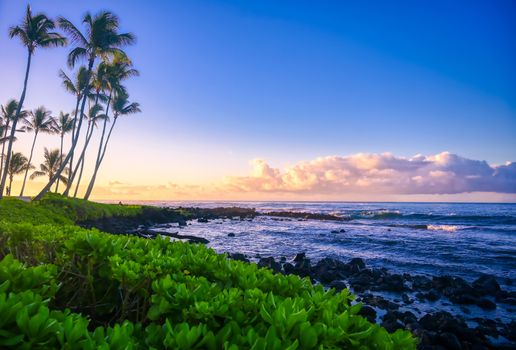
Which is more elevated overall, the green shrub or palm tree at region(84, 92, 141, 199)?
palm tree at region(84, 92, 141, 199)

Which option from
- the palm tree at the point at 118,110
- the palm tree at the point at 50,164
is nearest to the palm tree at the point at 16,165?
the palm tree at the point at 50,164

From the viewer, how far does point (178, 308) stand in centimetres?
213

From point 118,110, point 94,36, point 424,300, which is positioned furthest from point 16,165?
point 424,300

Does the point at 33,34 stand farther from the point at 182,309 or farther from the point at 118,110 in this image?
the point at 182,309

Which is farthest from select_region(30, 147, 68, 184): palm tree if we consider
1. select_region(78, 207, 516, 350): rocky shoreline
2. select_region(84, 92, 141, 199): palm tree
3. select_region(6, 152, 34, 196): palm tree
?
select_region(78, 207, 516, 350): rocky shoreline

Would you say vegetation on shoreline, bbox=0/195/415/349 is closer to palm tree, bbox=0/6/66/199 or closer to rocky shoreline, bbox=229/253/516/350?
rocky shoreline, bbox=229/253/516/350

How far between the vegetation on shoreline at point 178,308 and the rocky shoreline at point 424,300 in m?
5.46

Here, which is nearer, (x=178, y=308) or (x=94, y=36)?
(x=178, y=308)

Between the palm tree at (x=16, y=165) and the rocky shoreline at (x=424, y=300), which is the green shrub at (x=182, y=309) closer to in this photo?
the rocky shoreline at (x=424, y=300)

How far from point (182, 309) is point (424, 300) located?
10261 millimetres

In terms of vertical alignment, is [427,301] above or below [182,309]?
below

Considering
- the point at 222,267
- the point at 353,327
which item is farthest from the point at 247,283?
the point at 353,327

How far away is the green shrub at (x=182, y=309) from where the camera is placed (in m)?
1.51

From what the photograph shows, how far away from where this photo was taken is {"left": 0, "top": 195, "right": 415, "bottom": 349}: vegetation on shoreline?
1.50 m
